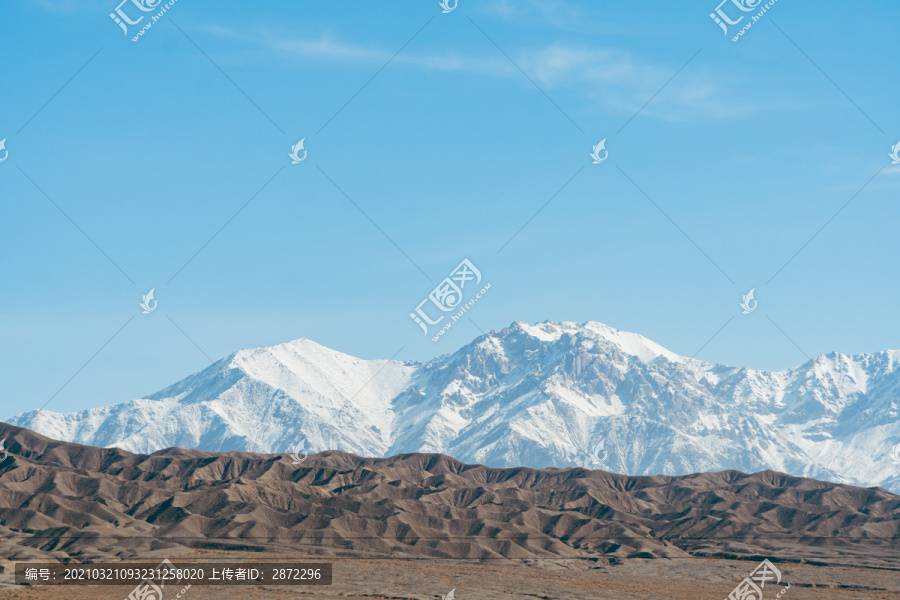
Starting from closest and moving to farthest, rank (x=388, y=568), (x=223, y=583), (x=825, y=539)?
(x=223, y=583) → (x=388, y=568) → (x=825, y=539)

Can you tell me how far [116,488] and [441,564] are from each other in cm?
7659

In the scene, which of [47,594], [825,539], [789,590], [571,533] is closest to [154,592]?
[47,594]

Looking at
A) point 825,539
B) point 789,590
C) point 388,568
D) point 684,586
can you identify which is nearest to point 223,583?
point 388,568

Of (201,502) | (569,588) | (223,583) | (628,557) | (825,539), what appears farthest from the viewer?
(825,539)

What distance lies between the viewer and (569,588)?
12281 centimetres

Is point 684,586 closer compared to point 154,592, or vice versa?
point 154,592

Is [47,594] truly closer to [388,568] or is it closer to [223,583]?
[223,583]

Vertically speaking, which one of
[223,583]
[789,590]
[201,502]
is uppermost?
[201,502]

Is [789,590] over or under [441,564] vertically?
under

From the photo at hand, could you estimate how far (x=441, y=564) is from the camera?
483 ft

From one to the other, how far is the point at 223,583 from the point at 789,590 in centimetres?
6971

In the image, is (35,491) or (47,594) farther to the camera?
(35,491)

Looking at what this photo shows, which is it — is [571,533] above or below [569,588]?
above

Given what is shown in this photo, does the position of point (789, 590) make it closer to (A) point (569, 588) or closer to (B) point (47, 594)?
(A) point (569, 588)
